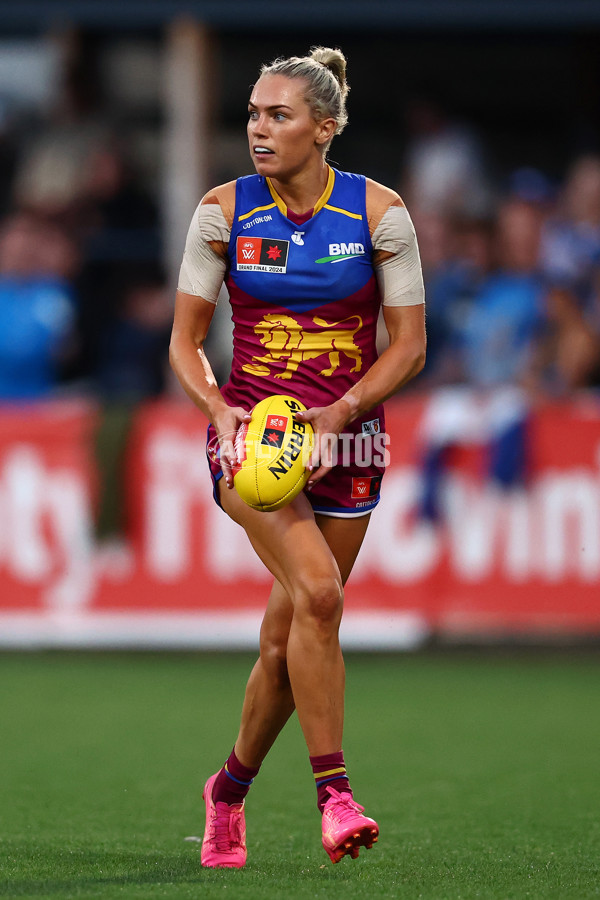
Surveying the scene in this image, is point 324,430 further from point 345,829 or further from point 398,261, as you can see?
point 345,829

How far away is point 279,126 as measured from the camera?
4723 millimetres

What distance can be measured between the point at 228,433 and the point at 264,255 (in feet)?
1.91

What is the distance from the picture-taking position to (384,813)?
570 cm

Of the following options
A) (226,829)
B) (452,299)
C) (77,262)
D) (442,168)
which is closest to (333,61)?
(226,829)

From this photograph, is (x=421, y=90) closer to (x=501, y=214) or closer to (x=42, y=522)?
(x=501, y=214)

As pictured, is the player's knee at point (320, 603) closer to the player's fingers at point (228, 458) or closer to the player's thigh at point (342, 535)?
the player's thigh at point (342, 535)

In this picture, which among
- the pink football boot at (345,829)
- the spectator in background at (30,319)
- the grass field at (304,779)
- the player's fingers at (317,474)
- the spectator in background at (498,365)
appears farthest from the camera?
the spectator in background at (30,319)

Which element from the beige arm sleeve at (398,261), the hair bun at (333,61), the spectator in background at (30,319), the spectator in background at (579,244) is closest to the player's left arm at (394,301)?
the beige arm sleeve at (398,261)

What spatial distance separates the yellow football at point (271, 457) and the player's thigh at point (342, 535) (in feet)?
0.94

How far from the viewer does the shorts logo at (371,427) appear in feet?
16.2

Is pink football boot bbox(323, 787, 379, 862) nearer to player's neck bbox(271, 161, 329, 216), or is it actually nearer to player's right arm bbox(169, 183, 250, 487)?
player's right arm bbox(169, 183, 250, 487)

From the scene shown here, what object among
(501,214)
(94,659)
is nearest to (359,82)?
(501,214)

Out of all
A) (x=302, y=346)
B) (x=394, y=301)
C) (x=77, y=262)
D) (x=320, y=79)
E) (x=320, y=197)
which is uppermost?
(x=77, y=262)

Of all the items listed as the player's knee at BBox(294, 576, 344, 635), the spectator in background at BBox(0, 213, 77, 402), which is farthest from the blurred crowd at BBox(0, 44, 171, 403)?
the player's knee at BBox(294, 576, 344, 635)
